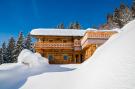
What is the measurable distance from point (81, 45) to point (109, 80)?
3233cm

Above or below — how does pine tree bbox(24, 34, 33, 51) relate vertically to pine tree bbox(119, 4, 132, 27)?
below

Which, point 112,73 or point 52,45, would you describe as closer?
point 112,73

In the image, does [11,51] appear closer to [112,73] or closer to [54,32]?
[54,32]

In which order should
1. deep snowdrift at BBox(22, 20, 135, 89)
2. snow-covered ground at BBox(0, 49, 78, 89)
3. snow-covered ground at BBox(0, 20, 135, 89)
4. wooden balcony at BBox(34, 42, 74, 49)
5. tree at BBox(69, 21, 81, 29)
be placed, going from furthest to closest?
tree at BBox(69, 21, 81, 29)
wooden balcony at BBox(34, 42, 74, 49)
snow-covered ground at BBox(0, 49, 78, 89)
snow-covered ground at BBox(0, 20, 135, 89)
deep snowdrift at BBox(22, 20, 135, 89)

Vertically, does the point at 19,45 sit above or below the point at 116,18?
below

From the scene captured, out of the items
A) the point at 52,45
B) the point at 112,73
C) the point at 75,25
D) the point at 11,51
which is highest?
the point at 75,25

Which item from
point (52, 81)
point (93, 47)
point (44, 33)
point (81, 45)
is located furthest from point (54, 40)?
point (52, 81)

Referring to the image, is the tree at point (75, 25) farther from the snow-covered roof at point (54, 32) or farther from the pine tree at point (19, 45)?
the snow-covered roof at point (54, 32)

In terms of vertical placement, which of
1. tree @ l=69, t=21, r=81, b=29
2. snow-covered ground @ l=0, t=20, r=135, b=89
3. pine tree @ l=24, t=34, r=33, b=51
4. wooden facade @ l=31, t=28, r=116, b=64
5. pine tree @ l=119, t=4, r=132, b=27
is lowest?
snow-covered ground @ l=0, t=20, r=135, b=89

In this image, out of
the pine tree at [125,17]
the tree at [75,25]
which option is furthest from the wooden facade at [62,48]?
the tree at [75,25]

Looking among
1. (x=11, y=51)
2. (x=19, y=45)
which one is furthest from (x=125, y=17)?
(x=11, y=51)

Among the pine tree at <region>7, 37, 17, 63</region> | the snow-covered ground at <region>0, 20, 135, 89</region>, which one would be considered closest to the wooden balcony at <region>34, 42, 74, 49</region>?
the pine tree at <region>7, 37, 17, 63</region>

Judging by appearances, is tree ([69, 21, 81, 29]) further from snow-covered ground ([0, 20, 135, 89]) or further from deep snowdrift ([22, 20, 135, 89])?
deep snowdrift ([22, 20, 135, 89])

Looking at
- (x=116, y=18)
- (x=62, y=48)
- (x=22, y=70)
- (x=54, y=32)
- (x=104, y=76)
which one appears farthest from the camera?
(x=116, y=18)
